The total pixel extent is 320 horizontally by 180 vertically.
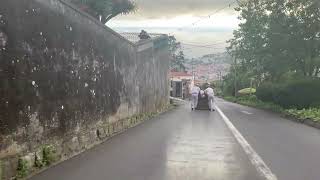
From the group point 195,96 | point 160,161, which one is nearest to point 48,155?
point 160,161

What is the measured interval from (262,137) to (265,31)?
82.6ft

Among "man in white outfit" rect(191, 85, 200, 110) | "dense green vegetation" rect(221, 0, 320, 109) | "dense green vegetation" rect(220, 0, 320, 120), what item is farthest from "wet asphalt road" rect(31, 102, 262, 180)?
"man in white outfit" rect(191, 85, 200, 110)

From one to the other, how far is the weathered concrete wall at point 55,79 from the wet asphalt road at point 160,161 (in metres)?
0.60

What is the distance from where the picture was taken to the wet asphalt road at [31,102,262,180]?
9.85 metres

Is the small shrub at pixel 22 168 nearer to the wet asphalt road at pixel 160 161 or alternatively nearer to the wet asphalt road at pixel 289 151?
the wet asphalt road at pixel 160 161

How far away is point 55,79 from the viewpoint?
1175 centimetres

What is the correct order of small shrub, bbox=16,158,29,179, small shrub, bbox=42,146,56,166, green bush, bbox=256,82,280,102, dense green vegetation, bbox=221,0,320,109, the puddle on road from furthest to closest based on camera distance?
green bush, bbox=256,82,280,102 → dense green vegetation, bbox=221,0,320,109 → small shrub, bbox=42,146,56,166 → the puddle on road → small shrub, bbox=16,158,29,179

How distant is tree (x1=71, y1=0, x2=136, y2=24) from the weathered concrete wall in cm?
561

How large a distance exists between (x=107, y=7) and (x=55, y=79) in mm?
14390

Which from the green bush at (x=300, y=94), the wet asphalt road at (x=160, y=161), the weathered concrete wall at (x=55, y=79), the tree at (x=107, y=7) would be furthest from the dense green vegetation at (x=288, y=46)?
the wet asphalt road at (x=160, y=161)

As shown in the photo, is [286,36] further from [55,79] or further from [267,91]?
[55,79]

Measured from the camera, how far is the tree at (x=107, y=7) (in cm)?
2501

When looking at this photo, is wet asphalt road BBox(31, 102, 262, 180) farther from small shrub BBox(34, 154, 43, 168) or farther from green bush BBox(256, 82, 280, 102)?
green bush BBox(256, 82, 280, 102)

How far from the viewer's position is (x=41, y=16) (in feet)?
35.2
